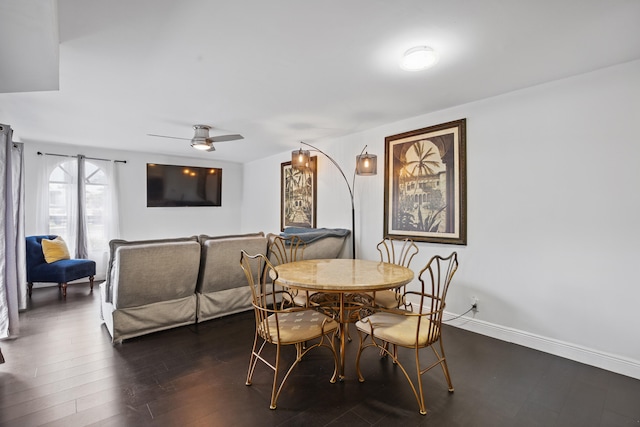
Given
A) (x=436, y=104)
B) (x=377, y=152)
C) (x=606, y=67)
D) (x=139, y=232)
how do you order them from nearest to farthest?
(x=606, y=67) < (x=436, y=104) < (x=377, y=152) < (x=139, y=232)

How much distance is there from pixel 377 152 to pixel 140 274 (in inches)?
123

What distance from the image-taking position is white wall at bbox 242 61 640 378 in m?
2.27

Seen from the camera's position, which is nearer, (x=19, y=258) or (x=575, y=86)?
(x=575, y=86)

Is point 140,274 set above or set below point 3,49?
below

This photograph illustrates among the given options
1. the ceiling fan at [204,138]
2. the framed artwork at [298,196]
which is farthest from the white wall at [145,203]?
the ceiling fan at [204,138]

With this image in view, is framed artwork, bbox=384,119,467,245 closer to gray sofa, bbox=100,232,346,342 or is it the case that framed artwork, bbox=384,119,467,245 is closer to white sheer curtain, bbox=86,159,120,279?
gray sofa, bbox=100,232,346,342

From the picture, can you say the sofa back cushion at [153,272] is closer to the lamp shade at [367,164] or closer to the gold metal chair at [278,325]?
the gold metal chair at [278,325]

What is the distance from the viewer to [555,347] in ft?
8.41

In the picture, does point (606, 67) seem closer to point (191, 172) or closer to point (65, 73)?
point (65, 73)

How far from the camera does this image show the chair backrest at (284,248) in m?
3.40

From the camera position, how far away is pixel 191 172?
6480mm

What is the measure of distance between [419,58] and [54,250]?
5498 millimetres

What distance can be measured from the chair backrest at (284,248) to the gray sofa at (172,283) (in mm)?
122

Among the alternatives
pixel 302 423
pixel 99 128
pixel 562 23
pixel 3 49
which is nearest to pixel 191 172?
pixel 99 128
